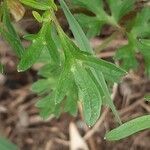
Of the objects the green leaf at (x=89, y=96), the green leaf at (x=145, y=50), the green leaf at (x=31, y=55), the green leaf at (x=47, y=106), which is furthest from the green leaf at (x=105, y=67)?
the green leaf at (x=47, y=106)

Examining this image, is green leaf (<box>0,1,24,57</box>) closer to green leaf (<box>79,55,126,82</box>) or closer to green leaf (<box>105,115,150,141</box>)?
green leaf (<box>79,55,126,82</box>)

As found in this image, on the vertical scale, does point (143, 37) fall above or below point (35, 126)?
above

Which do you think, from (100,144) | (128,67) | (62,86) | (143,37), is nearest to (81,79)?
(62,86)

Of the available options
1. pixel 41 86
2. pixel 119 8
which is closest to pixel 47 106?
pixel 41 86

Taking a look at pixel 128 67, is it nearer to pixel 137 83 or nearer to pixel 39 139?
pixel 137 83

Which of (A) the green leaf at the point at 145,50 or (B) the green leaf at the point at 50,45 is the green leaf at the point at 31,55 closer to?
(B) the green leaf at the point at 50,45

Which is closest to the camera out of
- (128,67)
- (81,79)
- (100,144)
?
(81,79)
